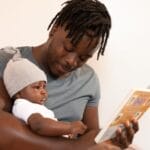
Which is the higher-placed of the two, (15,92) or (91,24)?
(91,24)

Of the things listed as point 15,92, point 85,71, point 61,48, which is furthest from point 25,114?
point 85,71

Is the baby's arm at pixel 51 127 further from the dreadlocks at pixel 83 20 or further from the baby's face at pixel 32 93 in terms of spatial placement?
the dreadlocks at pixel 83 20

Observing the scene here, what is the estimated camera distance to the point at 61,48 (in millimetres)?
1145

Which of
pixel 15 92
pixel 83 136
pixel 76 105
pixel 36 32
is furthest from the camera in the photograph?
pixel 36 32

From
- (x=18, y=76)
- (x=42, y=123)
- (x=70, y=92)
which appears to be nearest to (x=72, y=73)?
(x=70, y=92)

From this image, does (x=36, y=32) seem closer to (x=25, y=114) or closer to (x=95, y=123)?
(x=95, y=123)

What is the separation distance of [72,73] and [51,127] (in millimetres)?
451

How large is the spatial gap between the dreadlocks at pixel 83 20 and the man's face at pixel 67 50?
0.7 inches

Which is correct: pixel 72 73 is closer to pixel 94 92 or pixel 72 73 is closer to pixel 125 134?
pixel 94 92

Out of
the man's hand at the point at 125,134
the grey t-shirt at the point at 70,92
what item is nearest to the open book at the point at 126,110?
the man's hand at the point at 125,134

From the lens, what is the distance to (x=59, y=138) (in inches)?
34.9

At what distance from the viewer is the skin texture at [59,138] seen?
0.81 metres

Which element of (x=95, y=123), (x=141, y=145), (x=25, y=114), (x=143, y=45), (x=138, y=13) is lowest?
(x=141, y=145)

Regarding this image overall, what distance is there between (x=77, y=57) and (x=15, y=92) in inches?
9.5
